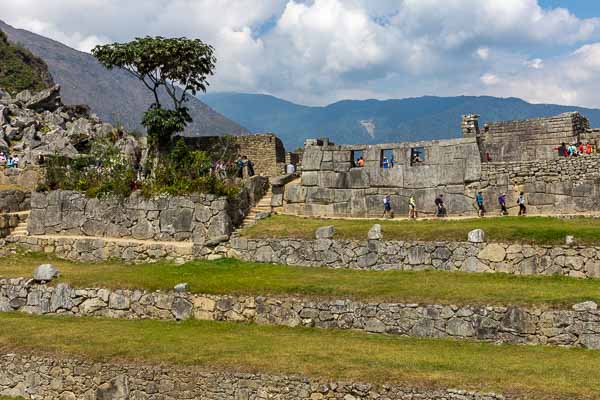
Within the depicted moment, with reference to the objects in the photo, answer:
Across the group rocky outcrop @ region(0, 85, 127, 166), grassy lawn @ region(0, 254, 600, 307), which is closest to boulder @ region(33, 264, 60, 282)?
grassy lawn @ region(0, 254, 600, 307)

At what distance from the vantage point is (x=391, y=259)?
73.4 ft

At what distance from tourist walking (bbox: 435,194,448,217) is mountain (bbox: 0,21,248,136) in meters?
55.4

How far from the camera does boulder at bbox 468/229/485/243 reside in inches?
830

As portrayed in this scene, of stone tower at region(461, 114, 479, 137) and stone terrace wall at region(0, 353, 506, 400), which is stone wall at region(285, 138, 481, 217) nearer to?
stone tower at region(461, 114, 479, 137)

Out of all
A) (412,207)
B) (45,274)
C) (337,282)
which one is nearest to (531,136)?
(412,207)

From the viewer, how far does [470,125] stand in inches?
1217

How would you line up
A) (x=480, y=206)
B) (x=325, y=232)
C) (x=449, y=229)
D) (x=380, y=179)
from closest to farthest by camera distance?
(x=449, y=229) < (x=325, y=232) < (x=480, y=206) < (x=380, y=179)

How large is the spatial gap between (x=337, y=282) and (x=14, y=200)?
19678 mm

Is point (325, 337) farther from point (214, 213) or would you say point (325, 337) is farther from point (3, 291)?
point (3, 291)

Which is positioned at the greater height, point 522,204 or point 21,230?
point 522,204

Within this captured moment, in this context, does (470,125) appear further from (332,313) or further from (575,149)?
(332,313)

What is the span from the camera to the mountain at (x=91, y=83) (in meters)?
85.4

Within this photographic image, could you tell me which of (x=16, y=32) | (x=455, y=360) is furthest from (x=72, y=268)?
(x=16, y=32)

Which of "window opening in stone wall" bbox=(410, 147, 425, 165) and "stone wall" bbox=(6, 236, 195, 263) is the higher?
"window opening in stone wall" bbox=(410, 147, 425, 165)
